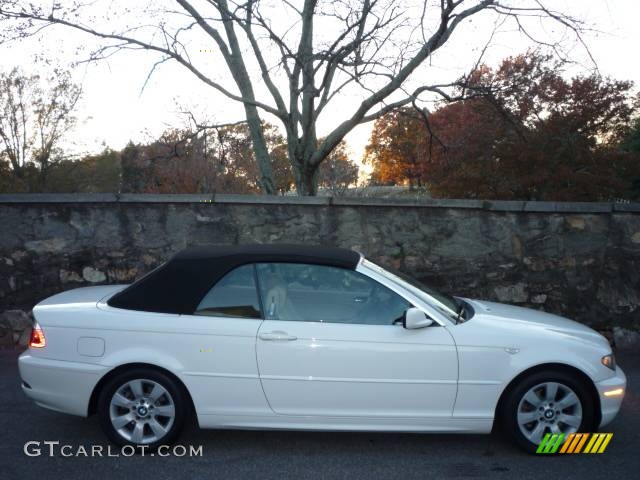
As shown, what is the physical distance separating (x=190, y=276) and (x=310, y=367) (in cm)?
106

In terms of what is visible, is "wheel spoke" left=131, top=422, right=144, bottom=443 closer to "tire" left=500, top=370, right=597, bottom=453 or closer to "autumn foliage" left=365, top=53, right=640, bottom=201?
"tire" left=500, top=370, right=597, bottom=453

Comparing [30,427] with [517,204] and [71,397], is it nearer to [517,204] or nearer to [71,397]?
[71,397]

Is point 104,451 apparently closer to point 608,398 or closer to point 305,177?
point 608,398

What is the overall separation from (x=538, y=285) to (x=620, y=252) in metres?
1.05

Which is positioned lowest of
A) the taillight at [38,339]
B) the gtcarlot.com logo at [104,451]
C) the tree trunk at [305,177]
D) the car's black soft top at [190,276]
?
the gtcarlot.com logo at [104,451]

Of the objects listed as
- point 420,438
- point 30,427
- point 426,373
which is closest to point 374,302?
point 426,373

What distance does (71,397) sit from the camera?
4.26 m

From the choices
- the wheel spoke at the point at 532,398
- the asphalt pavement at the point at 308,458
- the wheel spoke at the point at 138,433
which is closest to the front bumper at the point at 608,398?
the asphalt pavement at the point at 308,458

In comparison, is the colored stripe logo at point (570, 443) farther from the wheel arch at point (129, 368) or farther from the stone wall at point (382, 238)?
the stone wall at point (382, 238)

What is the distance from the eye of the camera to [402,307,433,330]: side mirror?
4.14 metres

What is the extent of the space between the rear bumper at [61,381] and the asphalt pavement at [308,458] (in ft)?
1.09

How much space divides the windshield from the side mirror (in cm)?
26

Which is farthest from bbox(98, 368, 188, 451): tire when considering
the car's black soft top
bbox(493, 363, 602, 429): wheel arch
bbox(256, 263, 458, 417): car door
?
bbox(493, 363, 602, 429): wheel arch

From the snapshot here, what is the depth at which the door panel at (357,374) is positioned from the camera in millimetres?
4160
